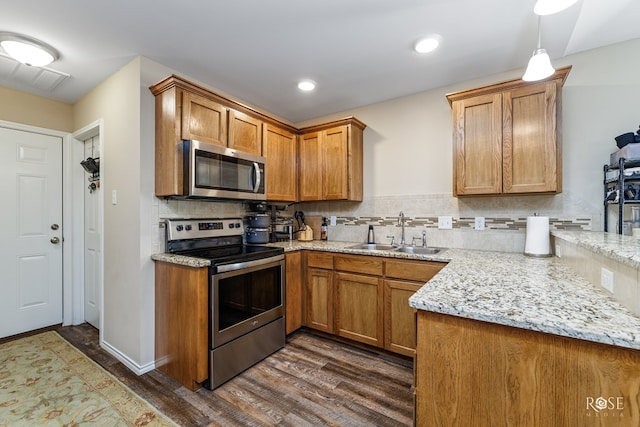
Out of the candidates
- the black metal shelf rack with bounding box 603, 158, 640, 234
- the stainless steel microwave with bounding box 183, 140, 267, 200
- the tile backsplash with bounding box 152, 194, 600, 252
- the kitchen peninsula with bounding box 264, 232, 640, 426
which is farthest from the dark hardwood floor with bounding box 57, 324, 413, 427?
the black metal shelf rack with bounding box 603, 158, 640, 234

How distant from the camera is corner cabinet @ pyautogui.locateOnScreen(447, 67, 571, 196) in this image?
1968 millimetres

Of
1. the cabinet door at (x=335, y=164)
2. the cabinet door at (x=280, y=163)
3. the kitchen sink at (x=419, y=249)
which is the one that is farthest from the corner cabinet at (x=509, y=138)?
the cabinet door at (x=280, y=163)

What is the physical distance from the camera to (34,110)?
2732 mm

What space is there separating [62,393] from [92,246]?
60.0 inches

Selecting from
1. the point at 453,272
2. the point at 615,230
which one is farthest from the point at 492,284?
the point at 615,230

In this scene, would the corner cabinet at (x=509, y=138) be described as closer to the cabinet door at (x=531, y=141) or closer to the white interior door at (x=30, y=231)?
the cabinet door at (x=531, y=141)

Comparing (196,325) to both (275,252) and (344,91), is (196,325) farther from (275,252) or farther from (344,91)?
(344,91)

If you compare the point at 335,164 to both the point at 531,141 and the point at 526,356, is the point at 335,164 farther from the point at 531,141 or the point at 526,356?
the point at 526,356

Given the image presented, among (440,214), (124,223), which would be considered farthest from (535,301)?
(124,223)

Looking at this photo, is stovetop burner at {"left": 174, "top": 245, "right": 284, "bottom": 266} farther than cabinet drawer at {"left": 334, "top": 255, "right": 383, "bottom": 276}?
No

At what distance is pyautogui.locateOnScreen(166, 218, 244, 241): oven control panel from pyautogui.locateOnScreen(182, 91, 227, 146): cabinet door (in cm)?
69

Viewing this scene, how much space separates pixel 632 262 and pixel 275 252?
205cm

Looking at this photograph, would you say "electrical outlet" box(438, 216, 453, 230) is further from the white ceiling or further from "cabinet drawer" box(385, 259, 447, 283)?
the white ceiling

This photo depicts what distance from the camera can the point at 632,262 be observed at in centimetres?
82
